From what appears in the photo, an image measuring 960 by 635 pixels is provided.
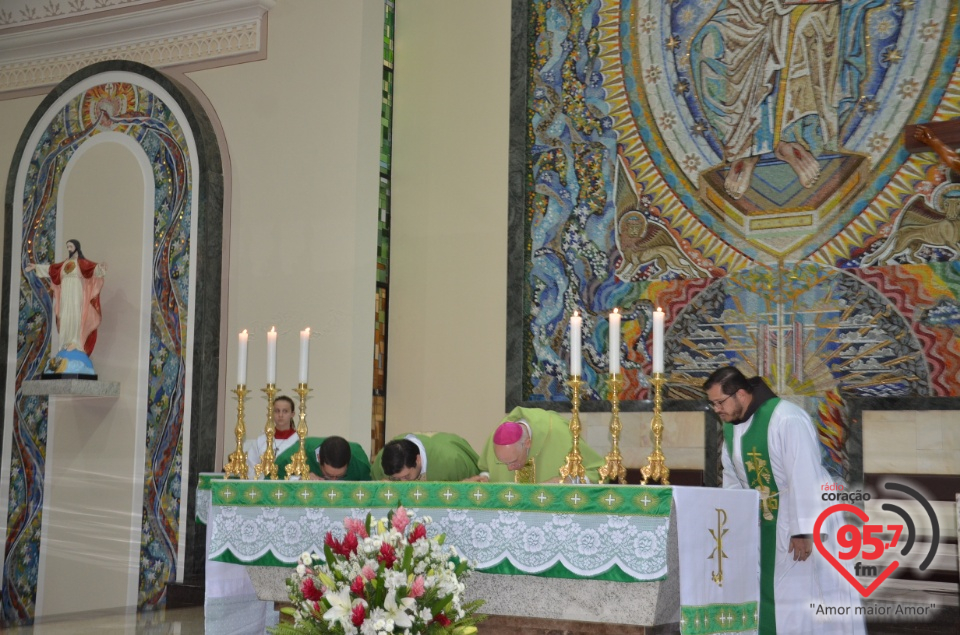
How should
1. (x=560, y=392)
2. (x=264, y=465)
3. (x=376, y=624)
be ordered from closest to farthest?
1. (x=376, y=624)
2. (x=264, y=465)
3. (x=560, y=392)

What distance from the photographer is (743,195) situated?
8.26 metres

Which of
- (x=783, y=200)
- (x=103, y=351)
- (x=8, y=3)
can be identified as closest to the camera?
(x=783, y=200)

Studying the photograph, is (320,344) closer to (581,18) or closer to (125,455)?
(125,455)

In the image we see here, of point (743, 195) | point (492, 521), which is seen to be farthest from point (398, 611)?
point (743, 195)

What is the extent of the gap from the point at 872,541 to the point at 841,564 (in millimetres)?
697

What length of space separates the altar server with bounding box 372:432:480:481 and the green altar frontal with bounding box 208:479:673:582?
1.59 ft

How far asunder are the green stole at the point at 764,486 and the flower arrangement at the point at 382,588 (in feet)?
7.28

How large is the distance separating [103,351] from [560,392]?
162 inches

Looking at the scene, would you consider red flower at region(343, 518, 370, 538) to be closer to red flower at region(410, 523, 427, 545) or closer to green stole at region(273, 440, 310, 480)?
red flower at region(410, 523, 427, 545)

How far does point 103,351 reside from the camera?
10148 millimetres

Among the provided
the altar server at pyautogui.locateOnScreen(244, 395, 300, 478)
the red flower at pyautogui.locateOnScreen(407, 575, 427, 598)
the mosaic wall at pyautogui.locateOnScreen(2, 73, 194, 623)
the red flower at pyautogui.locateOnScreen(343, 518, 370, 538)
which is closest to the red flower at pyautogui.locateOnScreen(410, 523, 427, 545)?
the red flower at pyautogui.locateOnScreen(343, 518, 370, 538)

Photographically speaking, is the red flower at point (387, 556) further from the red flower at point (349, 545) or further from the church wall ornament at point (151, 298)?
the church wall ornament at point (151, 298)

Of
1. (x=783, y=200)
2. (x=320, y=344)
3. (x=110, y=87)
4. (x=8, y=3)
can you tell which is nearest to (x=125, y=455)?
(x=320, y=344)

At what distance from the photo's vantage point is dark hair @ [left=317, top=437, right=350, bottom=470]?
6621 mm
